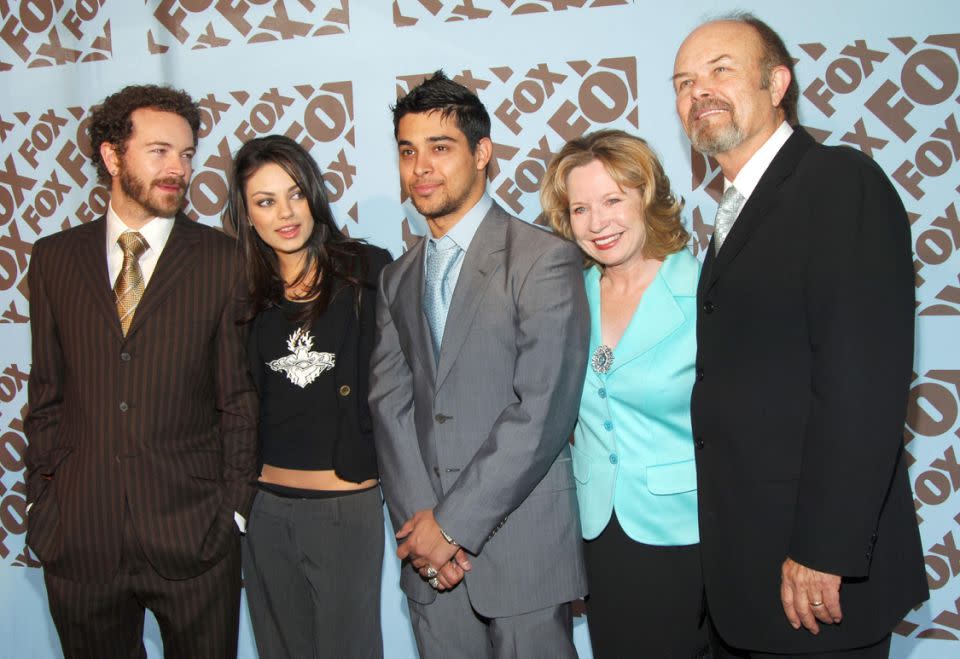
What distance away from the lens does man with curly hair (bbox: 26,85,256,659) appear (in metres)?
2.31

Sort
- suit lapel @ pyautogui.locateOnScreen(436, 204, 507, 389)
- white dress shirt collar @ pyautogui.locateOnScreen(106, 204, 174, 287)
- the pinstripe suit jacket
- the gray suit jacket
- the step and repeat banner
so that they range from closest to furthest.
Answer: the gray suit jacket
suit lapel @ pyautogui.locateOnScreen(436, 204, 507, 389)
the pinstripe suit jacket
white dress shirt collar @ pyautogui.locateOnScreen(106, 204, 174, 287)
the step and repeat banner

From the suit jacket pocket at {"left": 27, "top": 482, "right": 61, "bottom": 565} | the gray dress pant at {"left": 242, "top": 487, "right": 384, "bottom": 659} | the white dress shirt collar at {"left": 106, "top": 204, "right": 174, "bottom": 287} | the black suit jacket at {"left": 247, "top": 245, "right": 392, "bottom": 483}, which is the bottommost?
the gray dress pant at {"left": 242, "top": 487, "right": 384, "bottom": 659}

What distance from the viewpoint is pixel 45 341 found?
244 centimetres

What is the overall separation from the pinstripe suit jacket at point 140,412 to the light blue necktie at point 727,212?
4.95 ft

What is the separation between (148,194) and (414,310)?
99 centimetres

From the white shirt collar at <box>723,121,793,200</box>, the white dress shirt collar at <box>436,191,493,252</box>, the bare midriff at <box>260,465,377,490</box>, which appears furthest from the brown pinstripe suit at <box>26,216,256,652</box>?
the white shirt collar at <box>723,121,793,200</box>

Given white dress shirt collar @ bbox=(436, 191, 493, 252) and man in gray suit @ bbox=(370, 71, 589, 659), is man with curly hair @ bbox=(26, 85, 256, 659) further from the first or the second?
white dress shirt collar @ bbox=(436, 191, 493, 252)

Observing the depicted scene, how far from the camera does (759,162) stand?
1848 millimetres

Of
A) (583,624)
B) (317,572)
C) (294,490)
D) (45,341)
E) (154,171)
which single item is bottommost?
(583,624)

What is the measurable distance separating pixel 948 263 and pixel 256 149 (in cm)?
255

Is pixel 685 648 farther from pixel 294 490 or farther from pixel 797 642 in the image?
pixel 294 490

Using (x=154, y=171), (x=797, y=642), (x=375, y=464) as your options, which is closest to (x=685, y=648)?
(x=797, y=642)

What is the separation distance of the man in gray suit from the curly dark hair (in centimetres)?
91

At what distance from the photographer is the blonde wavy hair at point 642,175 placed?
7.12ft
